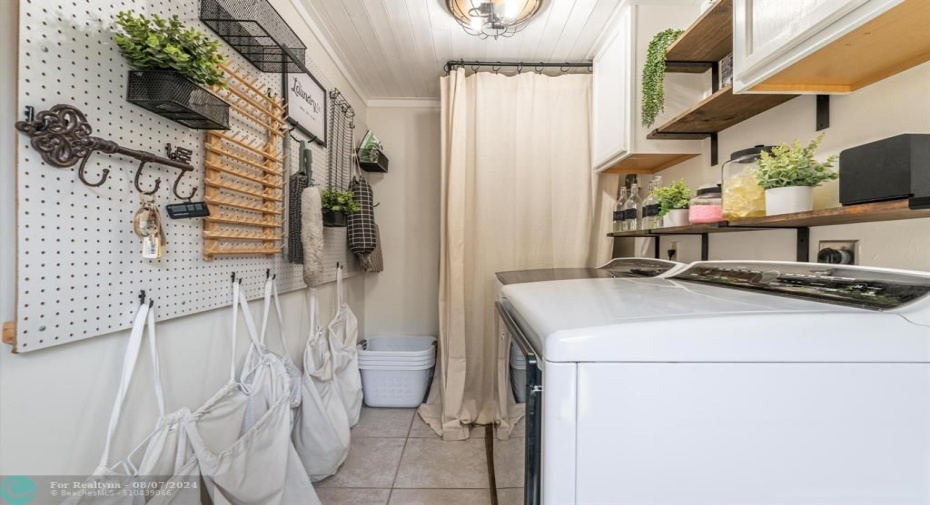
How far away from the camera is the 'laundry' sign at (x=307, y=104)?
5.67 feet

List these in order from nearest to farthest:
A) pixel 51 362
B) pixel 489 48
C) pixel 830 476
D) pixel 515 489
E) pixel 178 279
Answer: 1. pixel 830 476
2. pixel 51 362
3. pixel 515 489
4. pixel 178 279
5. pixel 489 48

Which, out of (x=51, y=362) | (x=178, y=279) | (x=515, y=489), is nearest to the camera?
(x=51, y=362)

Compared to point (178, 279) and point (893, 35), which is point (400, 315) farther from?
point (893, 35)

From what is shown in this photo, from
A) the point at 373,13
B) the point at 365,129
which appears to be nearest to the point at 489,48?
the point at 373,13

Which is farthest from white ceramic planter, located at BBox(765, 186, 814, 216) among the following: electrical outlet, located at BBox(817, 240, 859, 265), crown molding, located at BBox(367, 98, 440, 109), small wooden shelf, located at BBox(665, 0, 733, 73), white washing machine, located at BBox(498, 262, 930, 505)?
crown molding, located at BBox(367, 98, 440, 109)

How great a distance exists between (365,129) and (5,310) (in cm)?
248

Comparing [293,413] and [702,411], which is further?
[293,413]

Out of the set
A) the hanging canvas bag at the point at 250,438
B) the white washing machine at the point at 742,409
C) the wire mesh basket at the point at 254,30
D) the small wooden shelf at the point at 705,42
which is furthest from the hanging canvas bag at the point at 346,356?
the small wooden shelf at the point at 705,42

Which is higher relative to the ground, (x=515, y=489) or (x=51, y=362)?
(x=51, y=362)

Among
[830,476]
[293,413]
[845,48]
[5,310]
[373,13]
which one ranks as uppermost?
[373,13]

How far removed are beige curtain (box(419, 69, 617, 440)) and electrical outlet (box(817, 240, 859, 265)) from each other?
1.24 m

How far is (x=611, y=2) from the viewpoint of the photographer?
180 cm

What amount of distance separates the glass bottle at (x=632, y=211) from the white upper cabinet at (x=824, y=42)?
0.96 meters

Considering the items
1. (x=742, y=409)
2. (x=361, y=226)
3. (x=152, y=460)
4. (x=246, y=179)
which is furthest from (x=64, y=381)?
(x=361, y=226)
